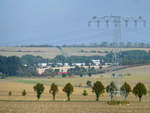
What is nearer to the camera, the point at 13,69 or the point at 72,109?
the point at 72,109

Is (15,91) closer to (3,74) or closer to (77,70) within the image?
(3,74)

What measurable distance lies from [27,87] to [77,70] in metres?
59.1

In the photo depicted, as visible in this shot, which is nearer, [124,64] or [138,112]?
[138,112]

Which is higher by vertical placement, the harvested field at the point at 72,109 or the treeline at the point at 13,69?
the treeline at the point at 13,69

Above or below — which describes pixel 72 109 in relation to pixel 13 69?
below

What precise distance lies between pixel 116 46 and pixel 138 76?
2918 inches

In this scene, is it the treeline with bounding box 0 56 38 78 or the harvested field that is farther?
the treeline with bounding box 0 56 38 78

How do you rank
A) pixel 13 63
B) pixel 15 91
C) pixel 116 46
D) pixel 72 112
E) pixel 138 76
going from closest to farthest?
1. pixel 72 112
2. pixel 116 46
3. pixel 15 91
4. pixel 138 76
5. pixel 13 63

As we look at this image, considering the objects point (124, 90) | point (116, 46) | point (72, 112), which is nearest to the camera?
point (72, 112)

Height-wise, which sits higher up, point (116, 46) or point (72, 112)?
point (116, 46)

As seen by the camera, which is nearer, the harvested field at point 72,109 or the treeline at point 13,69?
the harvested field at point 72,109

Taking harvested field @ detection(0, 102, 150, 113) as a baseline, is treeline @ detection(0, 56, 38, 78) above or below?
above

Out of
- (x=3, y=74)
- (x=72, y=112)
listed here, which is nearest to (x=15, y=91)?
(x=3, y=74)

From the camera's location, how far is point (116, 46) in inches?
2494
